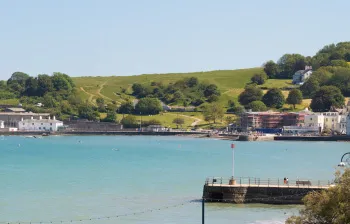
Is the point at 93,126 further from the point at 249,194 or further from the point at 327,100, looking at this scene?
the point at 249,194

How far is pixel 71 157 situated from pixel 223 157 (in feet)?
59.3

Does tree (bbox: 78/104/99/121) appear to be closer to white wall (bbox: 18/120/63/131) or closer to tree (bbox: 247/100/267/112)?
white wall (bbox: 18/120/63/131)

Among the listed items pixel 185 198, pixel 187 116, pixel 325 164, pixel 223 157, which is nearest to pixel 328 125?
pixel 187 116

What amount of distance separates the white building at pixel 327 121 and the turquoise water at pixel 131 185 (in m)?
75.4

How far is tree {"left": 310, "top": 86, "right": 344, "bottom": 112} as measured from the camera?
18788cm

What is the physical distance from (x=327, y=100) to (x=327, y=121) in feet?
45.9

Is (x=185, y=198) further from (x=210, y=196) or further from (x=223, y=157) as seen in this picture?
(x=223, y=157)

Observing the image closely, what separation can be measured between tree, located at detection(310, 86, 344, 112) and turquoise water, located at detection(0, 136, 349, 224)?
90.7 meters

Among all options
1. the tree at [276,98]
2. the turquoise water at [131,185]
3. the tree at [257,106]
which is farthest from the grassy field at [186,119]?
the turquoise water at [131,185]

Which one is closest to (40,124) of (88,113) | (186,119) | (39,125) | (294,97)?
(39,125)

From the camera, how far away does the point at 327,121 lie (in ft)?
575

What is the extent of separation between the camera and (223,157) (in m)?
96.5

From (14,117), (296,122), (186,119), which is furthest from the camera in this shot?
(14,117)

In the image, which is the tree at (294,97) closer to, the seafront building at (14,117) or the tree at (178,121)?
the tree at (178,121)
